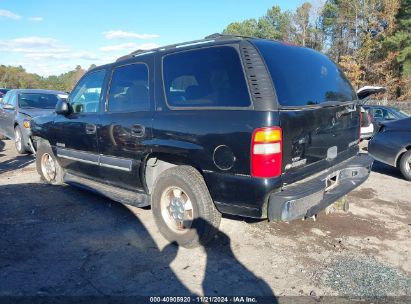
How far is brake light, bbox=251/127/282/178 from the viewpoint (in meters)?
3.18

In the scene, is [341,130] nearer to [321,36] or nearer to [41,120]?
[41,120]

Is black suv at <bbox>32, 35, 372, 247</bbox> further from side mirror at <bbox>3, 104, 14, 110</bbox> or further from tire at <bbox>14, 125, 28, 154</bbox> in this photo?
side mirror at <bbox>3, 104, 14, 110</bbox>

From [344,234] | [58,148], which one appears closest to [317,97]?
[344,234]

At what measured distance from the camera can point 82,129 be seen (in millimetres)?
5113

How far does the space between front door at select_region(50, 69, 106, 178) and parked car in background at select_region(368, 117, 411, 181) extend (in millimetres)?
5499

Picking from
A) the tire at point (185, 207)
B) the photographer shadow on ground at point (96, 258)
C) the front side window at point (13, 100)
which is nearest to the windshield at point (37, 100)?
the front side window at point (13, 100)

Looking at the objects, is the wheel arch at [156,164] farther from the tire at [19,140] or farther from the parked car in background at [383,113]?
the parked car in background at [383,113]

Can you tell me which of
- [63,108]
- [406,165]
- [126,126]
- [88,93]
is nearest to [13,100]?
[63,108]

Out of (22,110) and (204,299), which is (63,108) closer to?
(204,299)

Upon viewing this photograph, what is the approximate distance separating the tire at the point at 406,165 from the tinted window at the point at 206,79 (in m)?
5.11

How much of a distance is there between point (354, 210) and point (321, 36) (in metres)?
44.2

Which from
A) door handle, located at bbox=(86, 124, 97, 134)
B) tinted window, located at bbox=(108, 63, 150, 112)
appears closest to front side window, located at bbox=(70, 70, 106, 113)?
door handle, located at bbox=(86, 124, 97, 134)

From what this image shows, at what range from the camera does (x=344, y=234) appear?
4.30m

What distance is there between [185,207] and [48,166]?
11.6ft
